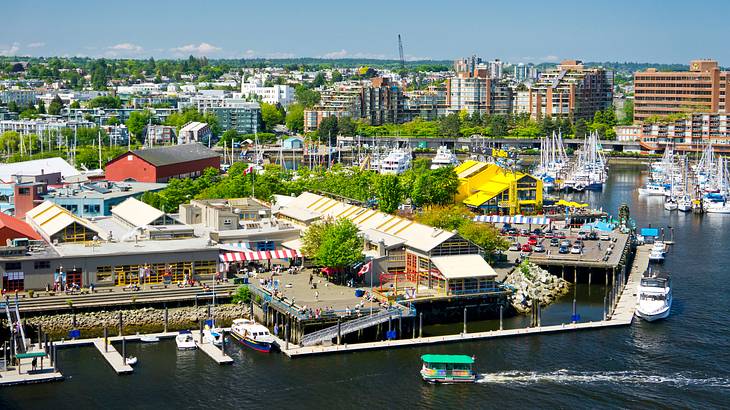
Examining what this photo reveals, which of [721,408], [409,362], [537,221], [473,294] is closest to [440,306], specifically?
[473,294]

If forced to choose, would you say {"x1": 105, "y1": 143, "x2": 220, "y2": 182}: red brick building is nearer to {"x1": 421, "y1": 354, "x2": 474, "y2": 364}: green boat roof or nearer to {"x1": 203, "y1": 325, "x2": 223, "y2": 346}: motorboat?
{"x1": 203, "y1": 325, "x2": 223, "y2": 346}: motorboat

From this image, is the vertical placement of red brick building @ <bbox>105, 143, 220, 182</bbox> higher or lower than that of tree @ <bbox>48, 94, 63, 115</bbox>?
lower

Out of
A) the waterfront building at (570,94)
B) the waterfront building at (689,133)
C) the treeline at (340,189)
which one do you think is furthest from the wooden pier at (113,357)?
the waterfront building at (570,94)

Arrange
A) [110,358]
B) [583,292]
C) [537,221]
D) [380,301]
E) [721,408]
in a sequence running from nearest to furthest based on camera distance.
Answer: [721,408], [110,358], [380,301], [583,292], [537,221]

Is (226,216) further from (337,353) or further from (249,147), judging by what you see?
(249,147)

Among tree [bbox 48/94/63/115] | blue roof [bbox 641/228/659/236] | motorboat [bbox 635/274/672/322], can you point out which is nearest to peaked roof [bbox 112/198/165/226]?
motorboat [bbox 635/274/672/322]

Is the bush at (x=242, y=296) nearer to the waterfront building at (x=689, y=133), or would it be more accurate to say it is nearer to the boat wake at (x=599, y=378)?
the boat wake at (x=599, y=378)

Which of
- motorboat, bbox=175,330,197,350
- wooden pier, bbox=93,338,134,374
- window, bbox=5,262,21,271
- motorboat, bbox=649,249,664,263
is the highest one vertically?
window, bbox=5,262,21,271

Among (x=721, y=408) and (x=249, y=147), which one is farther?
(x=249, y=147)
